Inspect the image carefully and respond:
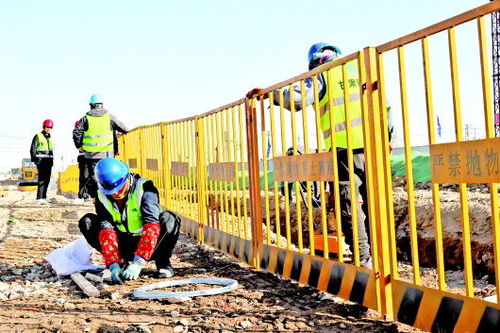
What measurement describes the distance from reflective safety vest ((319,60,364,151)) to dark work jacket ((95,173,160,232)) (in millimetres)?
1559

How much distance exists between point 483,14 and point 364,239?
79.3 inches

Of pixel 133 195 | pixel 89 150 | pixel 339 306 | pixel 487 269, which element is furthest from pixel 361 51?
pixel 89 150

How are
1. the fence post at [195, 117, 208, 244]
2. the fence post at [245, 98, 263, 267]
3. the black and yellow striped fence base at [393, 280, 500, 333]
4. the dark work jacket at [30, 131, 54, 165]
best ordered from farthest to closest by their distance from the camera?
1. the dark work jacket at [30, 131, 54, 165]
2. the fence post at [195, 117, 208, 244]
3. the fence post at [245, 98, 263, 267]
4. the black and yellow striped fence base at [393, 280, 500, 333]

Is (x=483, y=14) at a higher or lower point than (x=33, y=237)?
higher

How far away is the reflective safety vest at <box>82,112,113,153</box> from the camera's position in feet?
30.8

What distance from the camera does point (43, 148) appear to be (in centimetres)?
1239

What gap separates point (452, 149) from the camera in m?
2.80

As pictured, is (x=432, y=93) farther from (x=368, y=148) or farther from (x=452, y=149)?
(x=368, y=148)

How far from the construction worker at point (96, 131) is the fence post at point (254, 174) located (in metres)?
4.72

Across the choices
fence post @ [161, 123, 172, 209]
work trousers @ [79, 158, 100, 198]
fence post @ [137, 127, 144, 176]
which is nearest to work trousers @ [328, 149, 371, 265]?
fence post @ [161, 123, 172, 209]

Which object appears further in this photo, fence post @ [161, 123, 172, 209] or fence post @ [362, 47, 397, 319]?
fence post @ [161, 123, 172, 209]

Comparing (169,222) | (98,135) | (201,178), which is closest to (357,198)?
(169,222)

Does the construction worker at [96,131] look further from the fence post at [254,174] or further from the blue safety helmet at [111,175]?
the blue safety helmet at [111,175]

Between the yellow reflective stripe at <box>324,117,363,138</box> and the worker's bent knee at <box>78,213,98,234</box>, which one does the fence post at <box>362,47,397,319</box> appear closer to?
the yellow reflective stripe at <box>324,117,363,138</box>
